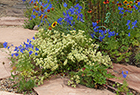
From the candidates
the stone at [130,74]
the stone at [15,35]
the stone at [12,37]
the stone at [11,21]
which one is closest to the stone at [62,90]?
the stone at [130,74]

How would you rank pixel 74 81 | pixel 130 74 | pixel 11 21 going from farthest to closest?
pixel 11 21
pixel 130 74
pixel 74 81

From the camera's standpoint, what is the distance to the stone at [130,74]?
8.50 ft

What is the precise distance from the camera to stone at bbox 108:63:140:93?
2.59 m

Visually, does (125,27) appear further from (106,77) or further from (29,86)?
(29,86)

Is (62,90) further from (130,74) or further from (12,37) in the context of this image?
(12,37)

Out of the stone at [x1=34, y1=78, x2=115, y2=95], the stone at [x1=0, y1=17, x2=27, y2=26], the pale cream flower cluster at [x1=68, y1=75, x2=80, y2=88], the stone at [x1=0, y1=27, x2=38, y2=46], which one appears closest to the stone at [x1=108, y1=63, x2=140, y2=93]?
the stone at [x1=34, y1=78, x2=115, y2=95]

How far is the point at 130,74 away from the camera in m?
2.84

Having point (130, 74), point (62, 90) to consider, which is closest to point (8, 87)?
point (62, 90)

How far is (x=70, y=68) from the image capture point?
286 centimetres

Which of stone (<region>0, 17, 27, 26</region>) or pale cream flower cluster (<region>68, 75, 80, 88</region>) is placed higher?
stone (<region>0, 17, 27, 26</region>)

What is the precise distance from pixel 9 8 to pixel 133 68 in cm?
661

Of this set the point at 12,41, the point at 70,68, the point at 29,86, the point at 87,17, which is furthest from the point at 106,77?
the point at 12,41

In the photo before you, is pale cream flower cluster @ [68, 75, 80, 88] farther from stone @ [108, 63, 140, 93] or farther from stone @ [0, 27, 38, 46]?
stone @ [0, 27, 38, 46]

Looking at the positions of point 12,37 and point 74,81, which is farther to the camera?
point 12,37
